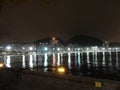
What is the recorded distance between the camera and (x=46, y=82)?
2108cm

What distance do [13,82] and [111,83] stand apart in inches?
430

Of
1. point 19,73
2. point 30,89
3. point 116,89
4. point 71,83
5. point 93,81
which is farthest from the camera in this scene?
point 19,73

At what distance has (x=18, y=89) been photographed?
23516mm

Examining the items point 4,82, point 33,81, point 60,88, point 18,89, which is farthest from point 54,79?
point 4,82

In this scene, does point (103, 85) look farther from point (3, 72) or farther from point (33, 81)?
point (3, 72)

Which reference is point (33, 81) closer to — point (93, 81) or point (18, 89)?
point (18, 89)

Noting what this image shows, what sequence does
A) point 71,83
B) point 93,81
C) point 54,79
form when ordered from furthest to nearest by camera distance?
1. point 54,79
2. point 71,83
3. point 93,81

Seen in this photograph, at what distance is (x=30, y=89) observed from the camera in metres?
22.4

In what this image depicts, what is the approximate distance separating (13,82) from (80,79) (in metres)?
8.22

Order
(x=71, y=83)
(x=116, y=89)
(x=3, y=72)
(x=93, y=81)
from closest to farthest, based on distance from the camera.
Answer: (x=116, y=89) → (x=93, y=81) → (x=71, y=83) → (x=3, y=72)

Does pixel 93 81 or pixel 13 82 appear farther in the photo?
pixel 13 82

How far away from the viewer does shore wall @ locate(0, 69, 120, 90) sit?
54.9 feet

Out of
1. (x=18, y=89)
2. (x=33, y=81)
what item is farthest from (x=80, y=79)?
(x=18, y=89)

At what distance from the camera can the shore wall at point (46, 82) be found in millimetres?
16734
